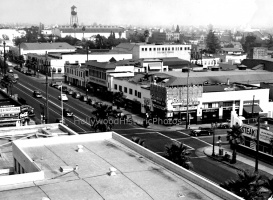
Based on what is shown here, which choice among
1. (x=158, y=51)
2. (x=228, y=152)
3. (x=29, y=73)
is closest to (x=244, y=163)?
(x=228, y=152)

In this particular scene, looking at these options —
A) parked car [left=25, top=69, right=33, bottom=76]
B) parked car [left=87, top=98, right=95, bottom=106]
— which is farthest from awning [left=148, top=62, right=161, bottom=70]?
parked car [left=25, top=69, right=33, bottom=76]

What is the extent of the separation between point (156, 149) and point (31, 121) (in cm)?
2393

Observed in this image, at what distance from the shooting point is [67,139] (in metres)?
39.0

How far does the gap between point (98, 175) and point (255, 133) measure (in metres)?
29.7

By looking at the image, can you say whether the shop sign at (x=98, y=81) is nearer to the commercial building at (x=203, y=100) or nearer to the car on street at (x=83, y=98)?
the car on street at (x=83, y=98)

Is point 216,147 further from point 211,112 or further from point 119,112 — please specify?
point 119,112

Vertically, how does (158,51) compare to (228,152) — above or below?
above

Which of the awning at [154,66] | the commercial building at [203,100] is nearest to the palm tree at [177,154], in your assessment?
the commercial building at [203,100]

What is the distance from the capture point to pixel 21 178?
92.9ft

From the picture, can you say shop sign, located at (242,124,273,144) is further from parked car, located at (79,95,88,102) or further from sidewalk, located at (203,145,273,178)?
parked car, located at (79,95,88,102)

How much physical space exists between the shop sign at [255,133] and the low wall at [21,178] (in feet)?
103

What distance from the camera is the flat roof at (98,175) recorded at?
1048 inches

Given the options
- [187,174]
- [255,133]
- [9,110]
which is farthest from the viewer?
[9,110]

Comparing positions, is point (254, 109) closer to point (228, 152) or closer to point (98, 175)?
point (228, 152)
